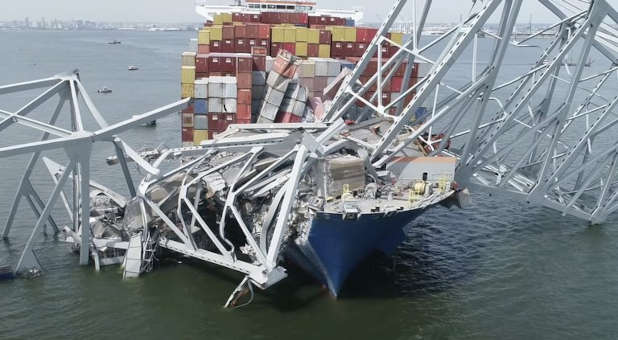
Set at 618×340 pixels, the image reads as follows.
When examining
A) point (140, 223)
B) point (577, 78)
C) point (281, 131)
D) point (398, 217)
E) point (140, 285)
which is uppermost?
point (577, 78)

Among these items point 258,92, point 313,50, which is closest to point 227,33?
point 313,50

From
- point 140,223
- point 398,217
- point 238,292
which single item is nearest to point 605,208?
point 398,217

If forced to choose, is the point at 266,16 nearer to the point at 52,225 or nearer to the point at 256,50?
the point at 256,50

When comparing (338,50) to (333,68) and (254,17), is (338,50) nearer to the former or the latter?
(333,68)

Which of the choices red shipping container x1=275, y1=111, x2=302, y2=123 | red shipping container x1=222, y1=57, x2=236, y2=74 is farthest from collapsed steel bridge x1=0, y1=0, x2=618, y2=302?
red shipping container x1=222, y1=57, x2=236, y2=74

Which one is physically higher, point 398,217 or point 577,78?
point 577,78

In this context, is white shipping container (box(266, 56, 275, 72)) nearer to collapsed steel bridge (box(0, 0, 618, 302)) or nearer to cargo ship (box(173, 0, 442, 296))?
cargo ship (box(173, 0, 442, 296))

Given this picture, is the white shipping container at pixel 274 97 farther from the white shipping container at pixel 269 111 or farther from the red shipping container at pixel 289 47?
the red shipping container at pixel 289 47
